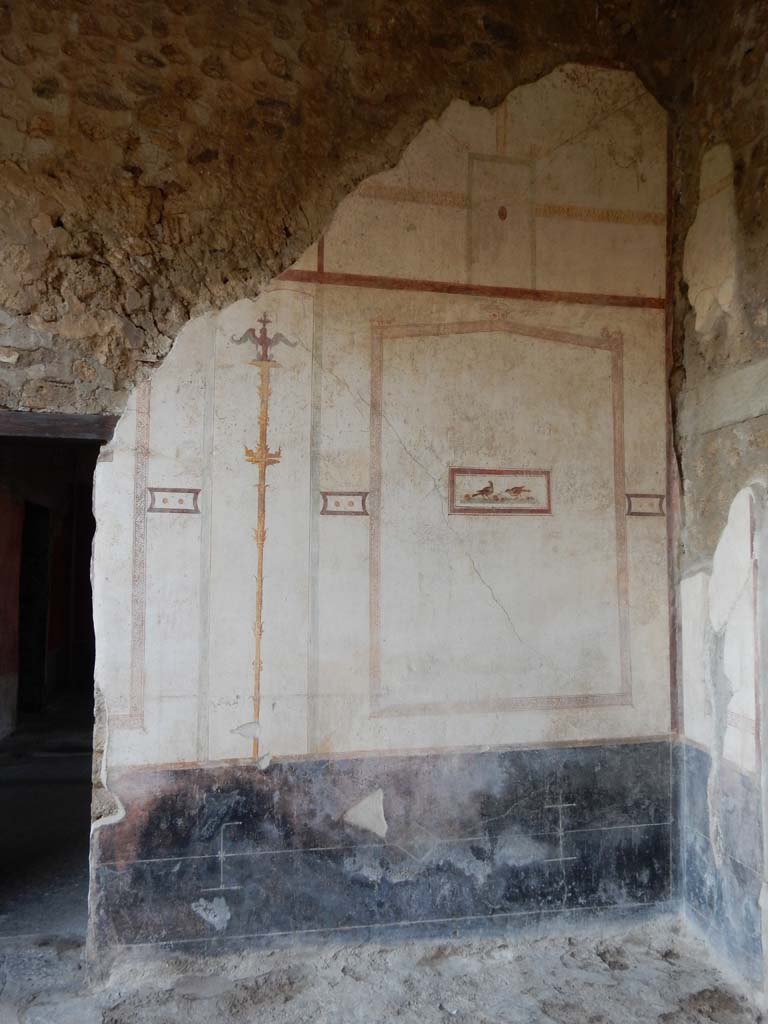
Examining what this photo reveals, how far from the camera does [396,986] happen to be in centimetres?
253

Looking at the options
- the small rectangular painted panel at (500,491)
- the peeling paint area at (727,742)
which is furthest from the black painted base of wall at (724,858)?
the small rectangular painted panel at (500,491)

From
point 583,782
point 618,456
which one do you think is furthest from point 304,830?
point 618,456

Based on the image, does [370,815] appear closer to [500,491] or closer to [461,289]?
[500,491]

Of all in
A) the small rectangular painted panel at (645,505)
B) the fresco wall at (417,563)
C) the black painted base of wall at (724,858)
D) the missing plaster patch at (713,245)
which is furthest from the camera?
the small rectangular painted panel at (645,505)

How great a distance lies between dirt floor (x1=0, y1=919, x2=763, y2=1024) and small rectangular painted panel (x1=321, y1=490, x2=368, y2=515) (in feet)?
4.97

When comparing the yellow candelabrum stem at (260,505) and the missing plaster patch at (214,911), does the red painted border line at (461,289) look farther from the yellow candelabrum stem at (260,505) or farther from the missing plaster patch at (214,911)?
the missing plaster patch at (214,911)

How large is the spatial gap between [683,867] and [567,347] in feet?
6.66

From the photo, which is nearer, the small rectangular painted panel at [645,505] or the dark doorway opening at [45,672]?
the dark doorway opening at [45,672]

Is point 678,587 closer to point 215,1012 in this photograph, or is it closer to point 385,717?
point 385,717

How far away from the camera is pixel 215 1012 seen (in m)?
2.37

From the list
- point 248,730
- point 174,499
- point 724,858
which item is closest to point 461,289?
point 174,499

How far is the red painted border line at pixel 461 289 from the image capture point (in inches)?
112

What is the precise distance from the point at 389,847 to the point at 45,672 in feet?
17.8

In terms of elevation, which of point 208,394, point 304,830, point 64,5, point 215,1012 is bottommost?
point 215,1012
